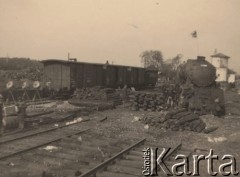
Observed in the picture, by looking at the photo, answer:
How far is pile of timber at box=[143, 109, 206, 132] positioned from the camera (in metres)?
13.1

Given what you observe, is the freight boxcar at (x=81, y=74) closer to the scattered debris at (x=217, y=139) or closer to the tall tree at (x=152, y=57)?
the scattered debris at (x=217, y=139)

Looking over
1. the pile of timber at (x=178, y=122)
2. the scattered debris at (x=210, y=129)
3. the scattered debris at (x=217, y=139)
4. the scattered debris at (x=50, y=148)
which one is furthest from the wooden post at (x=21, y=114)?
the scattered debris at (x=210, y=129)

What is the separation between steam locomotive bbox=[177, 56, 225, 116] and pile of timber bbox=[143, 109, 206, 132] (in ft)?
10.3

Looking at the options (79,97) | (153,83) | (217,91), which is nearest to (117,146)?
(217,91)

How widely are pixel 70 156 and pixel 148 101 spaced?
37.5 feet

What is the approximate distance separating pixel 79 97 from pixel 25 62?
21.0 meters

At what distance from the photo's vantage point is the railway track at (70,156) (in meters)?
7.02

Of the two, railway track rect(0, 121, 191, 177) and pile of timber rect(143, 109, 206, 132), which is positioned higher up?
pile of timber rect(143, 109, 206, 132)

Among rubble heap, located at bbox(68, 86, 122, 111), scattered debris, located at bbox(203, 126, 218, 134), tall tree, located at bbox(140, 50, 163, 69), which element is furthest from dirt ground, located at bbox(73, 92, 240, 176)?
tall tree, located at bbox(140, 50, 163, 69)

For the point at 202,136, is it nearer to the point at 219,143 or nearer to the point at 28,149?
the point at 219,143

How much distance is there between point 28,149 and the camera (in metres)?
8.73

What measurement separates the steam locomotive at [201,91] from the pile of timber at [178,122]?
314 centimetres

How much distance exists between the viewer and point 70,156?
27.2 ft

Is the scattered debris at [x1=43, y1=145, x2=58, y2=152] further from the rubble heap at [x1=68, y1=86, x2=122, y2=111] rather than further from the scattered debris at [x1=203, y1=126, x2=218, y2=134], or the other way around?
the rubble heap at [x1=68, y1=86, x2=122, y2=111]
